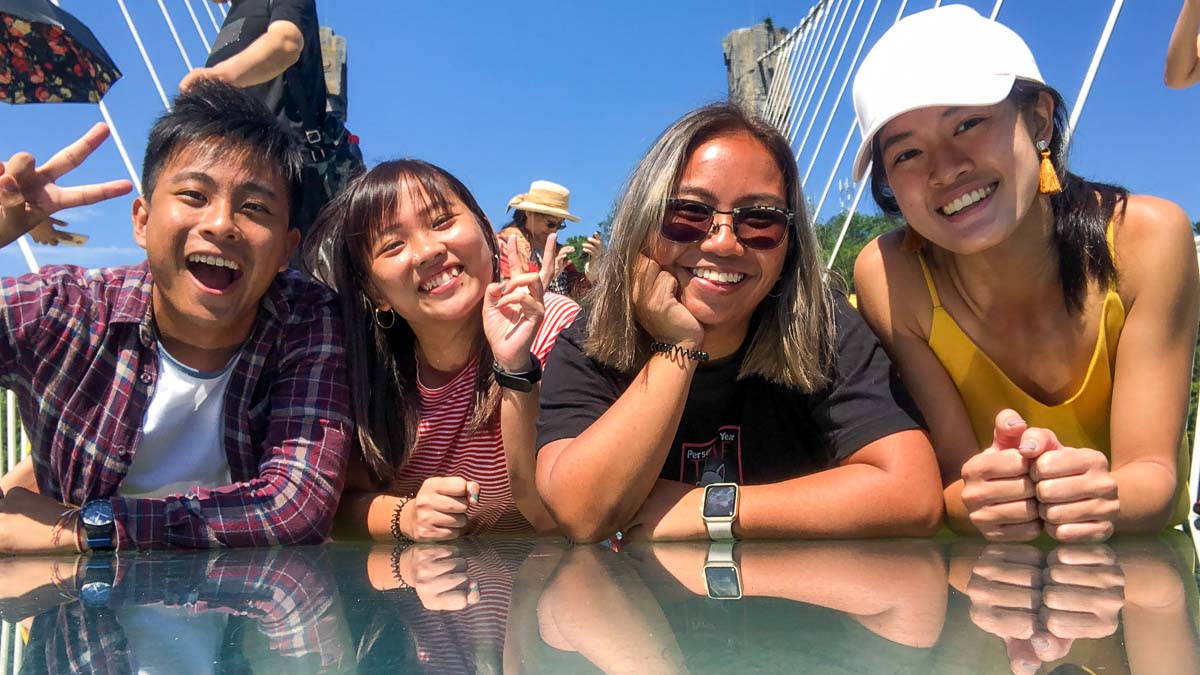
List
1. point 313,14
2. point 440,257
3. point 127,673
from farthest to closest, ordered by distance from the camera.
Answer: point 313,14, point 440,257, point 127,673

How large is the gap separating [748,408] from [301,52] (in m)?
Result: 1.90

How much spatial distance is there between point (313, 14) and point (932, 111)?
2111 mm

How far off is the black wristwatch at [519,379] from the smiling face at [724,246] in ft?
1.10

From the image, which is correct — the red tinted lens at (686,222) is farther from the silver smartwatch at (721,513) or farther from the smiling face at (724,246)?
the silver smartwatch at (721,513)

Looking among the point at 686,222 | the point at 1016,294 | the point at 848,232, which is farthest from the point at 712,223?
the point at 848,232

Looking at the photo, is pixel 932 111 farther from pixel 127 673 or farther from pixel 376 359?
pixel 127 673

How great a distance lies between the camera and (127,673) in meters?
0.81

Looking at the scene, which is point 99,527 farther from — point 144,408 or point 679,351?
point 679,351

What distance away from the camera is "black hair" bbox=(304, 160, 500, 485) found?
2.00m

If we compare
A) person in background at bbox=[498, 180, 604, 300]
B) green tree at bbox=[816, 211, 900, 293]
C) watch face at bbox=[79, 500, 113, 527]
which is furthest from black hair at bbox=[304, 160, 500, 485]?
green tree at bbox=[816, 211, 900, 293]

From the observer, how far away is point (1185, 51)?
2.29 meters

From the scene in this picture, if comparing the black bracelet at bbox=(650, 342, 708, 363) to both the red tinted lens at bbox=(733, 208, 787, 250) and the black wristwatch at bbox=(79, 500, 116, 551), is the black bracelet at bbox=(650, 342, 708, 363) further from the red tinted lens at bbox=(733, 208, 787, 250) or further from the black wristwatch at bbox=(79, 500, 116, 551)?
Answer: the black wristwatch at bbox=(79, 500, 116, 551)

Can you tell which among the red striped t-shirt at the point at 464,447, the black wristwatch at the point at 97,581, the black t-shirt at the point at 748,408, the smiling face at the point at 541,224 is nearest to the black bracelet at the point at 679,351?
the black t-shirt at the point at 748,408

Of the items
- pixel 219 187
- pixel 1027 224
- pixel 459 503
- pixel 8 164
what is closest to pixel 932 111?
pixel 1027 224
